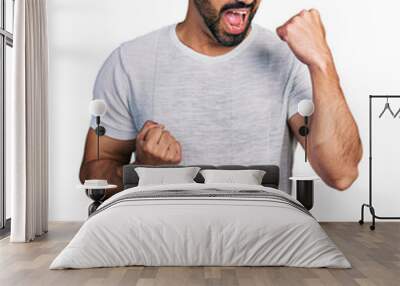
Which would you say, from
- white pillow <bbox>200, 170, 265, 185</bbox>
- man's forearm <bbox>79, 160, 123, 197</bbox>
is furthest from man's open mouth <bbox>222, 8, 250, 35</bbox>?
man's forearm <bbox>79, 160, 123, 197</bbox>

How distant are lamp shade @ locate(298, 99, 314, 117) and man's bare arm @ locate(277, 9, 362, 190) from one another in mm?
164

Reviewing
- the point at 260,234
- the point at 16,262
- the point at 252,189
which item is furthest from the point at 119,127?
the point at 260,234

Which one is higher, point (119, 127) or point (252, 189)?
point (119, 127)

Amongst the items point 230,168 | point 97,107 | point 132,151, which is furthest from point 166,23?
point 230,168

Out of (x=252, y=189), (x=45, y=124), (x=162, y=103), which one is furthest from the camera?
(x=162, y=103)

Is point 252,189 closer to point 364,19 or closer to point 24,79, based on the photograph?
point 24,79

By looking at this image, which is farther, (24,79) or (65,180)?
(65,180)

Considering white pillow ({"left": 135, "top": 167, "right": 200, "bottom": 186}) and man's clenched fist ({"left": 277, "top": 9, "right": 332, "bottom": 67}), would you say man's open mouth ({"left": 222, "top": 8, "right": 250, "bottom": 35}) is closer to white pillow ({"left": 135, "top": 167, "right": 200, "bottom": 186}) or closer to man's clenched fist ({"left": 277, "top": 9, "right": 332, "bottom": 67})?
man's clenched fist ({"left": 277, "top": 9, "right": 332, "bottom": 67})

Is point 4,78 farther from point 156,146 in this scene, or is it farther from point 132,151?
point 156,146

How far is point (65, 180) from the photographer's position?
24.7ft

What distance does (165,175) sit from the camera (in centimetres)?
667

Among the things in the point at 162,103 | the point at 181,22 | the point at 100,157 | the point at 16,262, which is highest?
the point at 181,22

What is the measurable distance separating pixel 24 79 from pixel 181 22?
2.33 m

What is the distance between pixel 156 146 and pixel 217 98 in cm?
97
